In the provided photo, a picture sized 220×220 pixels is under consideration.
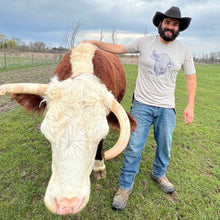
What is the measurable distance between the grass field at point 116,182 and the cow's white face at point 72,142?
1095 millimetres

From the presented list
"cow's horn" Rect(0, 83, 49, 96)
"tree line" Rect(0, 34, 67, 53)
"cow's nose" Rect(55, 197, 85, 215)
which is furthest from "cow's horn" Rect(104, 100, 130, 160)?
"tree line" Rect(0, 34, 67, 53)

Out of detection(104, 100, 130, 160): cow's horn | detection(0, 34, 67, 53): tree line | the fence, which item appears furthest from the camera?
detection(0, 34, 67, 53): tree line

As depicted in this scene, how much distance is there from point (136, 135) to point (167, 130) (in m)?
0.49

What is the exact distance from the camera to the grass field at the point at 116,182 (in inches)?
105

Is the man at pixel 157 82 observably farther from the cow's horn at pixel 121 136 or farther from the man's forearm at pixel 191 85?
the cow's horn at pixel 121 136

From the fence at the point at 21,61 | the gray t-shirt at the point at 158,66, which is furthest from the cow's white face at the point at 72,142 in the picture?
the fence at the point at 21,61

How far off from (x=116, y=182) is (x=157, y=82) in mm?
1947

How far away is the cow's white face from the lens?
149 centimetres

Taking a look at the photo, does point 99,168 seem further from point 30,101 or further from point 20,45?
point 20,45

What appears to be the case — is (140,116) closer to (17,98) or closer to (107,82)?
(107,82)

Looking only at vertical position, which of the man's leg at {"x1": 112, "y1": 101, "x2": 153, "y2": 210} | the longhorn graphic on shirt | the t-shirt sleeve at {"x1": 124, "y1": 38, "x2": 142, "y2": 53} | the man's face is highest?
the man's face

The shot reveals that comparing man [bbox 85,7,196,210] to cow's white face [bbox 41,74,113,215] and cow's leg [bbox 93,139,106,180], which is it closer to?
cow's leg [bbox 93,139,106,180]

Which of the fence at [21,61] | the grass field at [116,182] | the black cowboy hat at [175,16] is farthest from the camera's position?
the fence at [21,61]

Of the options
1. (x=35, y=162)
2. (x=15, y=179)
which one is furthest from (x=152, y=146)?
(x=15, y=179)
